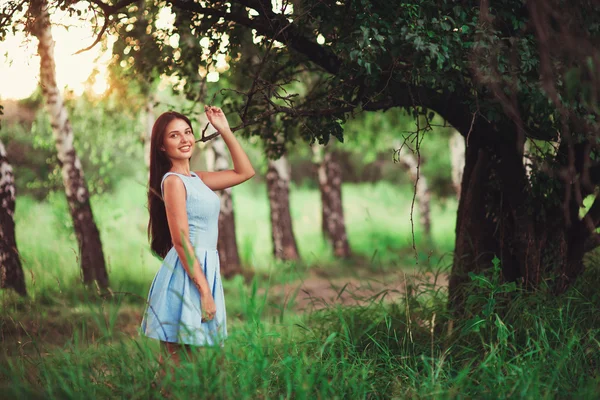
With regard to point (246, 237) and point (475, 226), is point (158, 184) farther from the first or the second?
point (246, 237)

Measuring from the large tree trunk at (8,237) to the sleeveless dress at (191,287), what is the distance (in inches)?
145

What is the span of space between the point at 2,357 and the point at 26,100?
967 cm

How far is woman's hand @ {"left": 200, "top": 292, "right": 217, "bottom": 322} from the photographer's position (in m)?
3.53

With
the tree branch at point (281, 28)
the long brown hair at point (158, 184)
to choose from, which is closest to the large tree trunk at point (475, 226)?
the tree branch at point (281, 28)

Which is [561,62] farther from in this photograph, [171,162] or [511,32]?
[171,162]

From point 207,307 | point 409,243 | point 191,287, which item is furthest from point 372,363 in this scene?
point 409,243

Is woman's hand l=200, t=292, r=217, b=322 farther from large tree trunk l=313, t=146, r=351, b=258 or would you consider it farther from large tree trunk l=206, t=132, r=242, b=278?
large tree trunk l=313, t=146, r=351, b=258

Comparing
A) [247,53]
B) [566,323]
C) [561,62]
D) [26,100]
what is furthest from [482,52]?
[26,100]

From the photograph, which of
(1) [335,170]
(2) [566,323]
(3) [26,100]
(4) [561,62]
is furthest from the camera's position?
(1) [335,170]

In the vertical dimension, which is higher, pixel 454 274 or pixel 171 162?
pixel 171 162

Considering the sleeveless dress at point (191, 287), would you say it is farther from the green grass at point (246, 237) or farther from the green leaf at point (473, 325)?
the green leaf at point (473, 325)

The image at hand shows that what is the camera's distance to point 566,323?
423 centimetres

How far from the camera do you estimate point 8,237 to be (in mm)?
6656

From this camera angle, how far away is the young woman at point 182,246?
3.51 meters
